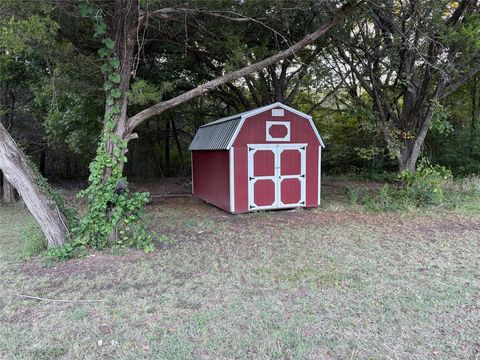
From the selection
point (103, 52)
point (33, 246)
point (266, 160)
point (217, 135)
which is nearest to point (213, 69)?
point (217, 135)

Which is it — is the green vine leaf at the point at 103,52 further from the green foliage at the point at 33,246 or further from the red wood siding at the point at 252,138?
the red wood siding at the point at 252,138

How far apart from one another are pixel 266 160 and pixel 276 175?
431 millimetres

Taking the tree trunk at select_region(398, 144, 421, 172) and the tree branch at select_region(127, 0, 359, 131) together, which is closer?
the tree branch at select_region(127, 0, 359, 131)

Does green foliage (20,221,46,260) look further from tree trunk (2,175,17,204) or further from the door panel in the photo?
tree trunk (2,175,17,204)

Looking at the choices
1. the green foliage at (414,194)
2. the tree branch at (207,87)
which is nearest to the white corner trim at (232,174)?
the tree branch at (207,87)

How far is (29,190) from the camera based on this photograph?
178 inches

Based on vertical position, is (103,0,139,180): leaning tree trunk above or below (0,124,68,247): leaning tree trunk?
above

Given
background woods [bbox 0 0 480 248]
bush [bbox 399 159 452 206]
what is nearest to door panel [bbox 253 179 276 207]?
background woods [bbox 0 0 480 248]

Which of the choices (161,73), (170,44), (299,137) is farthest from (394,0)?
(161,73)

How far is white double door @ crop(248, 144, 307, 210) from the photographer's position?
26.1ft

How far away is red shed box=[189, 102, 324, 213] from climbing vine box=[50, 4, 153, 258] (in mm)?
3083

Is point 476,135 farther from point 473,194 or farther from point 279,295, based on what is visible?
point 279,295

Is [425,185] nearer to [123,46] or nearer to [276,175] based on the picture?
[276,175]

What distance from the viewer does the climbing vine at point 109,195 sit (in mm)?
4801
